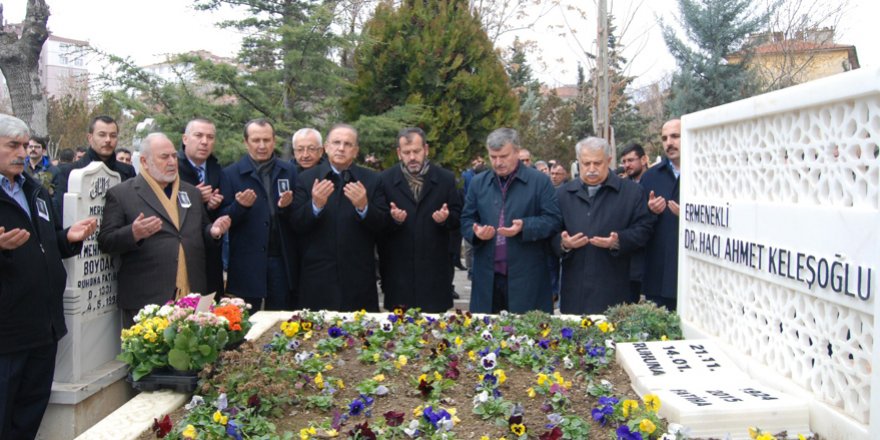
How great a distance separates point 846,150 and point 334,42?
23.3 feet

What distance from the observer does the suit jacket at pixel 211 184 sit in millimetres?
5480

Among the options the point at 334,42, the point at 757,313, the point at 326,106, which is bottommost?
the point at 757,313

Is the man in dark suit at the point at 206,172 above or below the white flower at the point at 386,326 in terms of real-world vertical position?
above

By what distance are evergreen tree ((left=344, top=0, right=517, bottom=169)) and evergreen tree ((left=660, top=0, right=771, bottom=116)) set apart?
10576mm

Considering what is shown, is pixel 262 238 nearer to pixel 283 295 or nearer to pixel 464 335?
pixel 283 295

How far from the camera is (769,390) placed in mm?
3369

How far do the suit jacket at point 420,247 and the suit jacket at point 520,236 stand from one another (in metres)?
0.33

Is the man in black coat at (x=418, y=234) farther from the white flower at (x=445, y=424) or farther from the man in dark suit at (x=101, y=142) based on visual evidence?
the white flower at (x=445, y=424)

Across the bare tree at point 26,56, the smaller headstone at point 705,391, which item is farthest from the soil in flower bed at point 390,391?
the bare tree at point 26,56

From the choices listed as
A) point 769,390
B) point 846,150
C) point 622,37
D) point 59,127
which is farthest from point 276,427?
point 59,127

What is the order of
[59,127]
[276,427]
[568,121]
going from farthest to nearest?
[59,127]
[568,121]
[276,427]

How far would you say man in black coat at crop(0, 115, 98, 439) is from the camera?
12.9 feet

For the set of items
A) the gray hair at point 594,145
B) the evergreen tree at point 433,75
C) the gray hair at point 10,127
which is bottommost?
the gray hair at point 594,145

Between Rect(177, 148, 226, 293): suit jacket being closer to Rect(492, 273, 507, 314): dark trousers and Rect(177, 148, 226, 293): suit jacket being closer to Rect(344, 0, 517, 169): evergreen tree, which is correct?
Rect(492, 273, 507, 314): dark trousers
